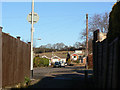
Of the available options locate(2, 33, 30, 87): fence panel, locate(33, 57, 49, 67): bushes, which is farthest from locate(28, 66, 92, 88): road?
locate(33, 57, 49, 67): bushes

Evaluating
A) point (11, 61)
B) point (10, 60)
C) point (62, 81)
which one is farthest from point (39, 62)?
point (10, 60)

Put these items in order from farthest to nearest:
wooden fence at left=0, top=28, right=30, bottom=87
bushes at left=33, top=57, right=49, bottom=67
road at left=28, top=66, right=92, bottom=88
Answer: bushes at left=33, top=57, right=49, bottom=67, road at left=28, top=66, right=92, bottom=88, wooden fence at left=0, top=28, right=30, bottom=87

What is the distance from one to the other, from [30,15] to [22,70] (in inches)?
207

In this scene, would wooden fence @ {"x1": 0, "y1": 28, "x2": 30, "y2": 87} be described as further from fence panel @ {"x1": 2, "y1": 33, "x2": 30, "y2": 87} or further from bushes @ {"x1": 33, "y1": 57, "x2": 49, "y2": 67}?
bushes @ {"x1": 33, "y1": 57, "x2": 49, "y2": 67}

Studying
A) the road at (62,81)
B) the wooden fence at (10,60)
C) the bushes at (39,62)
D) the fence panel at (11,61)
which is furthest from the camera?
the bushes at (39,62)

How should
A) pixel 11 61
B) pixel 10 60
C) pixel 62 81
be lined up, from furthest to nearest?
pixel 62 81
pixel 11 61
pixel 10 60

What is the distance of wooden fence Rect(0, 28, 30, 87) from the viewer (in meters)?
9.96

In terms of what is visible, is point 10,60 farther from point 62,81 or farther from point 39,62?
point 39,62

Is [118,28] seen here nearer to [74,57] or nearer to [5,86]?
[5,86]

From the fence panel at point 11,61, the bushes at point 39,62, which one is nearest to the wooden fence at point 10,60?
the fence panel at point 11,61

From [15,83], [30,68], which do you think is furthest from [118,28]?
[30,68]

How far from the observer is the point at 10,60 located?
1129cm

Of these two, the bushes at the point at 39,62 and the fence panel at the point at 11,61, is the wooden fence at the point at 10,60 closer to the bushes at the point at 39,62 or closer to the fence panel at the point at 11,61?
the fence panel at the point at 11,61

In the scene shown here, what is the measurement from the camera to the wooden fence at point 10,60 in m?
9.96
